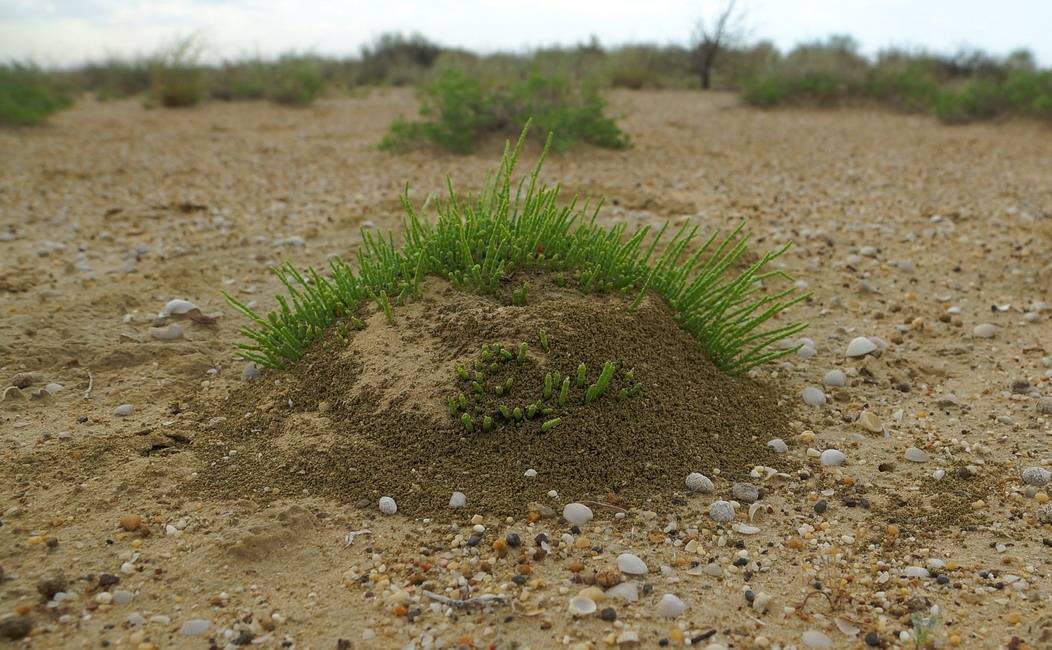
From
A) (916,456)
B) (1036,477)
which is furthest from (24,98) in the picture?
(1036,477)

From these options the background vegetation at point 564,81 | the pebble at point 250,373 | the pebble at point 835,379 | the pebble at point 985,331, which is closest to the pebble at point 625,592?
the pebble at point 835,379

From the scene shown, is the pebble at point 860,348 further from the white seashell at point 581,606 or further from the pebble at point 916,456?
the white seashell at point 581,606

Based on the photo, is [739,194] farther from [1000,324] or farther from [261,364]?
[261,364]

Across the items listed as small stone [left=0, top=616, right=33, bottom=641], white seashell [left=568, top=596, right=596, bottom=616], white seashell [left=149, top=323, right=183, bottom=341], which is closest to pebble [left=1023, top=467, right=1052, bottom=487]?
white seashell [left=568, top=596, right=596, bottom=616]

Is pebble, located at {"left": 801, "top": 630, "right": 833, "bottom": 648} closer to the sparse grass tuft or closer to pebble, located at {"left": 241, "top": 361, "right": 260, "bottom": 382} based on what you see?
the sparse grass tuft

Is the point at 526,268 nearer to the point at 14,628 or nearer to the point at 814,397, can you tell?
the point at 814,397

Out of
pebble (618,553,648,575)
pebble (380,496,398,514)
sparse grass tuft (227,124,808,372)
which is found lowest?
pebble (618,553,648,575)

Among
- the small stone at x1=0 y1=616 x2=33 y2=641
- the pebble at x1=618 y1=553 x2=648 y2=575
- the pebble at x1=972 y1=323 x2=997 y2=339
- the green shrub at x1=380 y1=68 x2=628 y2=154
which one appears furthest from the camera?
the green shrub at x1=380 y1=68 x2=628 y2=154
